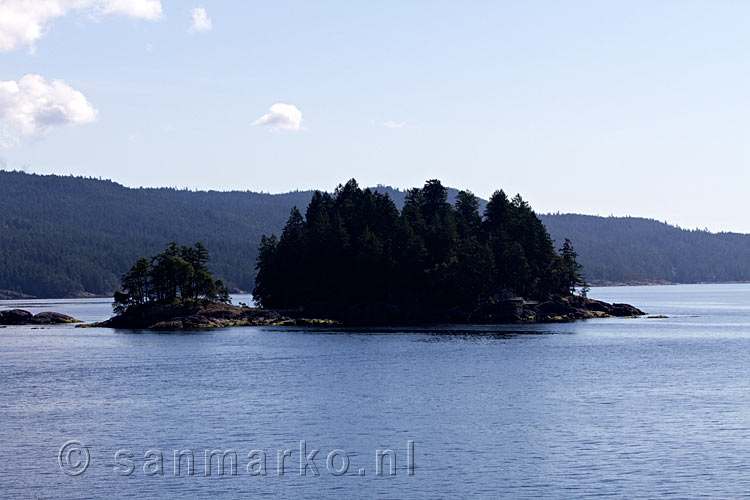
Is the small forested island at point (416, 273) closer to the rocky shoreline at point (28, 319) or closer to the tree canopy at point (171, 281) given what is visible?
the tree canopy at point (171, 281)

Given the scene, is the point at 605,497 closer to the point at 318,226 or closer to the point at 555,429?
the point at 555,429

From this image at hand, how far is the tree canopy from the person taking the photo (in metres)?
152

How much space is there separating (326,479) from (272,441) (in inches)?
350

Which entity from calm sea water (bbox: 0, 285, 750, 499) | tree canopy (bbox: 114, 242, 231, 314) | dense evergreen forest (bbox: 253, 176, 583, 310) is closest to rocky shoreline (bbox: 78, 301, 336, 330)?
tree canopy (bbox: 114, 242, 231, 314)

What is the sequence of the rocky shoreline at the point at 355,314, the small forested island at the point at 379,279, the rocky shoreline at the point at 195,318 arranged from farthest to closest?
1. the small forested island at the point at 379,279
2. the rocky shoreline at the point at 355,314
3. the rocky shoreline at the point at 195,318

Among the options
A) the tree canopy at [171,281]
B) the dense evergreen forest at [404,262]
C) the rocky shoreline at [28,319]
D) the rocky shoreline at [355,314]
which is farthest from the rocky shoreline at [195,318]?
the rocky shoreline at [28,319]

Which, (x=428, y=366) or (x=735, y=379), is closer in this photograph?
Result: (x=735, y=379)

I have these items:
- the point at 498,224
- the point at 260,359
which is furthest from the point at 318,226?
the point at 260,359

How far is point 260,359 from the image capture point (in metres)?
98.5

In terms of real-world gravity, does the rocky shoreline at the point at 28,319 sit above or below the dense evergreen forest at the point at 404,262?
below

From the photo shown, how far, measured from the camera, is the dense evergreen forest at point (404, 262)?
161 meters

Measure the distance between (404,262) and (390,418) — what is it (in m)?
104

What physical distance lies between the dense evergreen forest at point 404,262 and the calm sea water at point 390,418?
48205mm

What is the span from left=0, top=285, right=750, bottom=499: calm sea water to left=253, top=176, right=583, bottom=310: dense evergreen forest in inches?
1898
